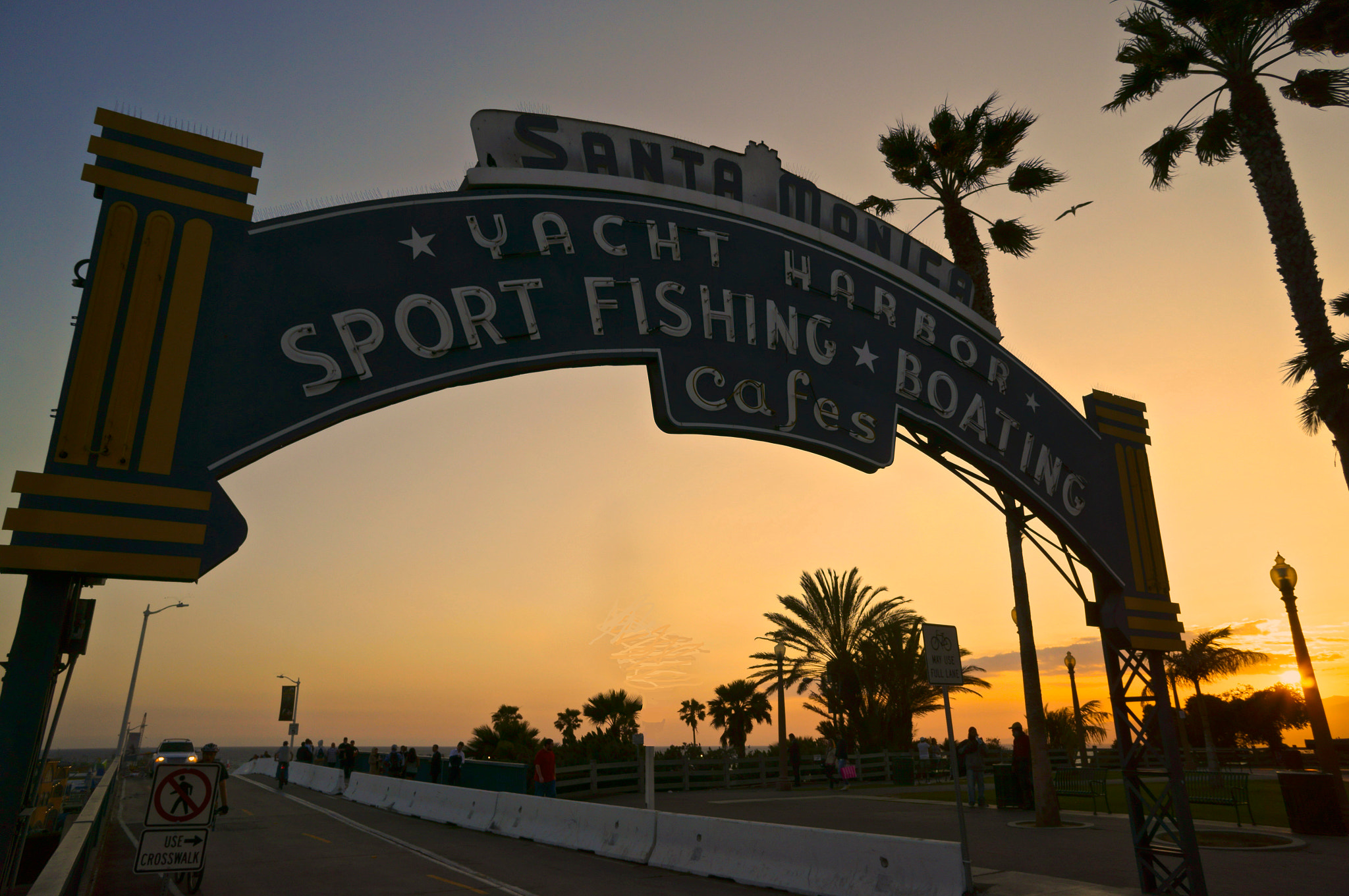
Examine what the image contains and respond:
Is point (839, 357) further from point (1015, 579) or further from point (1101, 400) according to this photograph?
point (1015, 579)

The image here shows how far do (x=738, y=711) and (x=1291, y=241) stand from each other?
46215 millimetres

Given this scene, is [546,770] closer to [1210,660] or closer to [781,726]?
[781,726]

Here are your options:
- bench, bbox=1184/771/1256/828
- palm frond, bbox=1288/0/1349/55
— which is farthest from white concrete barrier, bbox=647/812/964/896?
palm frond, bbox=1288/0/1349/55

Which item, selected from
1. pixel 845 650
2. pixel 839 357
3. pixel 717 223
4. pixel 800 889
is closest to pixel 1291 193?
pixel 839 357

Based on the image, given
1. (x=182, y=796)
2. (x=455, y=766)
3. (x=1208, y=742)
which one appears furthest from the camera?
(x=1208, y=742)

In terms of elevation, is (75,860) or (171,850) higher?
(171,850)

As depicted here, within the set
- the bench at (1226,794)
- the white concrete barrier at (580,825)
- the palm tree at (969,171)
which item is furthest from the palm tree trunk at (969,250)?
the white concrete barrier at (580,825)


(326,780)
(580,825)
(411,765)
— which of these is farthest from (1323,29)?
(326,780)

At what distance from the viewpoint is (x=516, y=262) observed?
340 inches

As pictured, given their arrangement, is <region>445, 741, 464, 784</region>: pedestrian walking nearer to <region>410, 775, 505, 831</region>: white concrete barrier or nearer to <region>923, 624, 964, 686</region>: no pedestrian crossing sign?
<region>410, 775, 505, 831</region>: white concrete barrier

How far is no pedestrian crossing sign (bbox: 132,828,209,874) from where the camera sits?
7996 millimetres

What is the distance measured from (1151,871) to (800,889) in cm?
427

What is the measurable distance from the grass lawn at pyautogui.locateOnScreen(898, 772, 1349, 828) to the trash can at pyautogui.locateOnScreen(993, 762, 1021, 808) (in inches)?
77.0

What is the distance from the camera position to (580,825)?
51.2 ft
